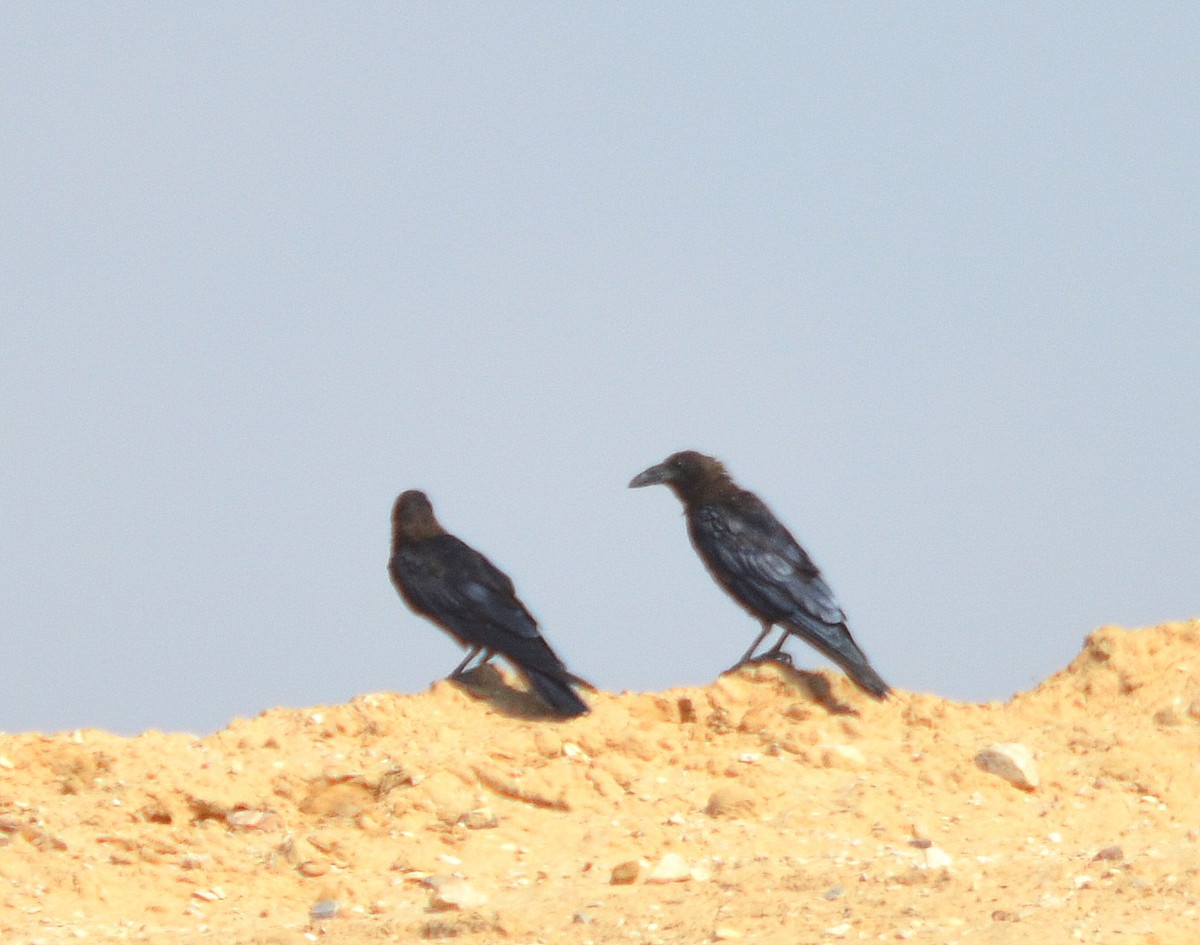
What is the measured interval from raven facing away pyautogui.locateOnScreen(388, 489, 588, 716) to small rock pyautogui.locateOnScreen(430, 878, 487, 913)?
269 cm

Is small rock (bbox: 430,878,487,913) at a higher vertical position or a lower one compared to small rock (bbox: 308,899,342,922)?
higher

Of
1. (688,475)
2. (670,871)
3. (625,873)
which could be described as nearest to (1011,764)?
(670,871)

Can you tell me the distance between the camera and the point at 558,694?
39.0 ft

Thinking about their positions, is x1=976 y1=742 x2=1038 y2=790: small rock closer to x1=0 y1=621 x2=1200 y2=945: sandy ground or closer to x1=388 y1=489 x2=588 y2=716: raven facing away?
→ x1=0 y1=621 x2=1200 y2=945: sandy ground

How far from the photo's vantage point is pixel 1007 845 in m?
10.0

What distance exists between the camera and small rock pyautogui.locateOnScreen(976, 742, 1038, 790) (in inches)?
431

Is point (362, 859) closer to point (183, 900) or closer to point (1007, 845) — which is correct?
point (183, 900)

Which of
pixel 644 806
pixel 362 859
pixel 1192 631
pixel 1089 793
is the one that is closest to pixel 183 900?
pixel 362 859

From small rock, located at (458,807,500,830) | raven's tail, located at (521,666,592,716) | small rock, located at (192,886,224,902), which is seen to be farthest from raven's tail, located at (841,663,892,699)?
small rock, located at (192,886,224,902)

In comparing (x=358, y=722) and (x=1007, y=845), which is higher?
(x=1007, y=845)

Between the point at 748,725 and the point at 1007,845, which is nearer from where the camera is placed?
the point at 1007,845

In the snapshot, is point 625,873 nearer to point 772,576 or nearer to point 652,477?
point 772,576

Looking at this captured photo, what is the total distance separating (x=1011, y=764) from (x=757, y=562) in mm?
2754

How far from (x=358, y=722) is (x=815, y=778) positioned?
2898mm
